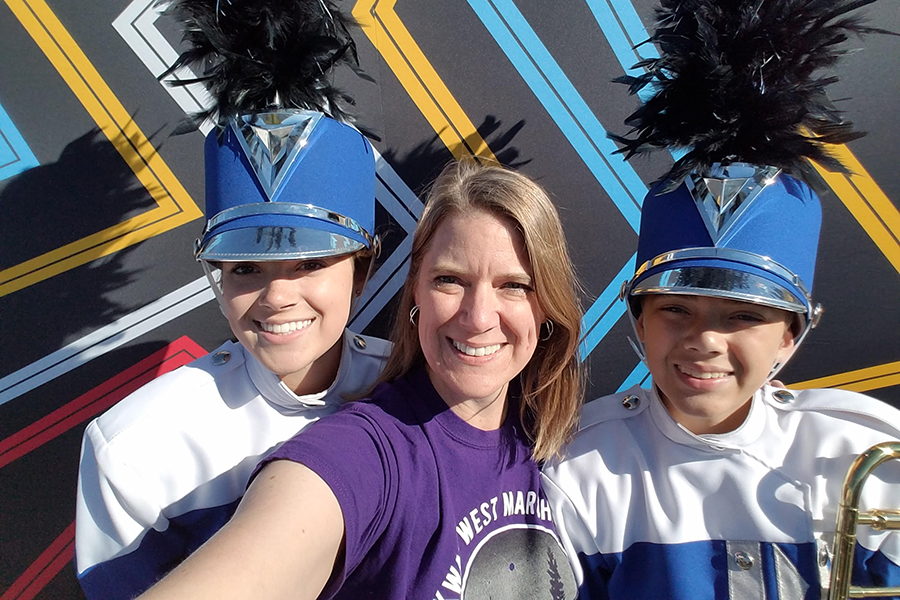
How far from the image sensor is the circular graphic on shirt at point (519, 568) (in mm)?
1249

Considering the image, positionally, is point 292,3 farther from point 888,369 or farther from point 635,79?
point 888,369

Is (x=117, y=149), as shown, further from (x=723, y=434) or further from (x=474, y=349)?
(x=723, y=434)

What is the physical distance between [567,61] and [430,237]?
1109 millimetres

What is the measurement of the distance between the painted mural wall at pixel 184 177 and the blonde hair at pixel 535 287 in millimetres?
519

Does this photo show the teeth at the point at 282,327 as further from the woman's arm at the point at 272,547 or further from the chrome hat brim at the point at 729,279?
the chrome hat brim at the point at 729,279

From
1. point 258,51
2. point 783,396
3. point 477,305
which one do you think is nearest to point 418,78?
point 258,51

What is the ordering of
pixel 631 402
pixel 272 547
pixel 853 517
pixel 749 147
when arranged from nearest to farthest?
pixel 272 547
pixel 853 517
pixel 749 147
pixel 631 402

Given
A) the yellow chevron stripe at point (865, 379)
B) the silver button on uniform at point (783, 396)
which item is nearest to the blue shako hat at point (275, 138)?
the silver button on uniform at point (783, 396)

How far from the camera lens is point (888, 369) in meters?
2.10

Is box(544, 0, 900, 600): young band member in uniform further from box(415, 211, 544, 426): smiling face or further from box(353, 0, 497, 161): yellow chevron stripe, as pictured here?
box(353, 0, 497, 161): yellow chevron stripe

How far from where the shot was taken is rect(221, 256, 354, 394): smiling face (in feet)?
4.43

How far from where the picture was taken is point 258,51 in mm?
1429

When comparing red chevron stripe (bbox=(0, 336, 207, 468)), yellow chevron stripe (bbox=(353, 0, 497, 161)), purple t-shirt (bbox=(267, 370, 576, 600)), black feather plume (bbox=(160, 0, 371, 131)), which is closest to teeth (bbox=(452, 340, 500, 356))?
purple t-shirt (bbox=(267, 370, 576, 600))

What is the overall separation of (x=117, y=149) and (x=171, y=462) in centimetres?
128
